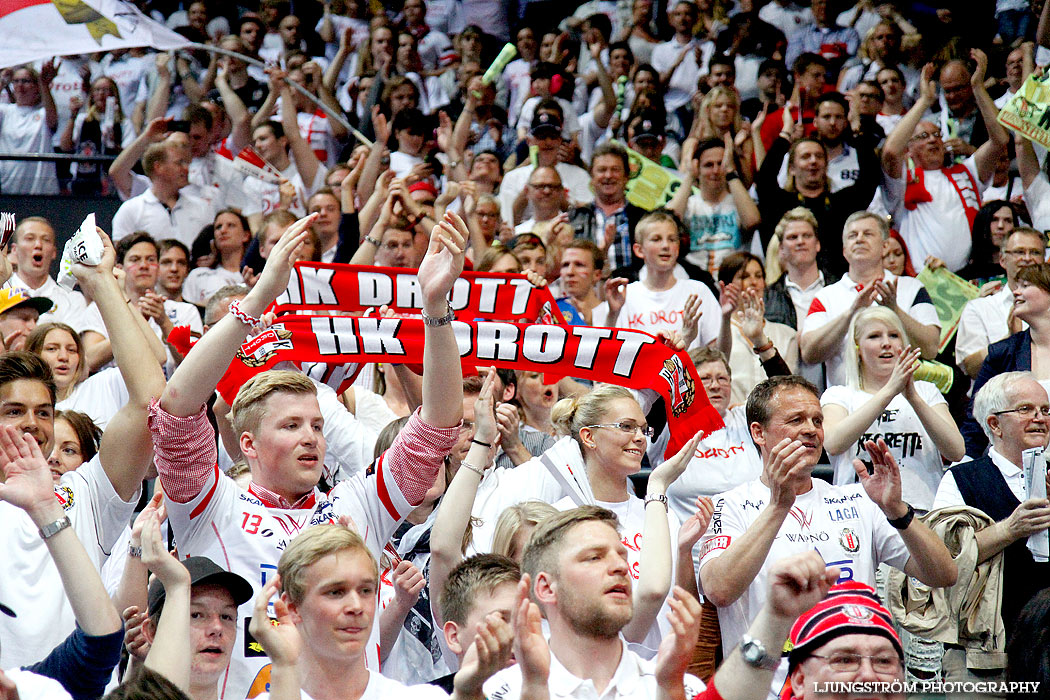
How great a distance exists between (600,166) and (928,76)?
248cm

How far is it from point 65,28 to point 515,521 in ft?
16.8

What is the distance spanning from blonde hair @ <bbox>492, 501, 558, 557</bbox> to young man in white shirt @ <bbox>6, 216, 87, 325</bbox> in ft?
12.7

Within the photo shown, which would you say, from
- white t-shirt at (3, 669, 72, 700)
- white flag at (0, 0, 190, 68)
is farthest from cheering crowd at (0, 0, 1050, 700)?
white flag at (0, 0, 190, 68)

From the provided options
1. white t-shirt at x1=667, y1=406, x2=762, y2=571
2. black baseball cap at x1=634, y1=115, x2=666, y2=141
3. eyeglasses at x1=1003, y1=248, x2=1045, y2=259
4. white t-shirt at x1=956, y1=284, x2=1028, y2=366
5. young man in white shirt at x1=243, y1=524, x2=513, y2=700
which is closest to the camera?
young man in white shirt at x1=243, y1=524, x2=513, y2=700

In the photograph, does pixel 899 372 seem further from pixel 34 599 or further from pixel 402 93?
pixel 402 93

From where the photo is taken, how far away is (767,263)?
800cm

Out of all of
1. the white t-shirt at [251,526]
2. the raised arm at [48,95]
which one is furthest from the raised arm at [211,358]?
the raised arm at [48,95]

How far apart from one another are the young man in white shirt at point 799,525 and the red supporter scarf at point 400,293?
6.28 ft

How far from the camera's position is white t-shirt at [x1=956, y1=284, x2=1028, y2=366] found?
7.12 meters

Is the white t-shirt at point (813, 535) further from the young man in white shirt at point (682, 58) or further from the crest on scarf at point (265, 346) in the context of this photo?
the young man in white shirt at point (682, 58)

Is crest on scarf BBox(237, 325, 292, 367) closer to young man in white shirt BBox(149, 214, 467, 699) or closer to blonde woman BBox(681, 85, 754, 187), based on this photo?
young man in white shirt BBox(149, 214, 467, 699)

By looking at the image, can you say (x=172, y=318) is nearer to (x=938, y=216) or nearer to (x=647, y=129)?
(x=647, y=129)

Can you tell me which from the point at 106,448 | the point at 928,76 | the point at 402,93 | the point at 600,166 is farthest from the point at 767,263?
the point at 106,448

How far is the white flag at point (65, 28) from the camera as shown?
748 cm
